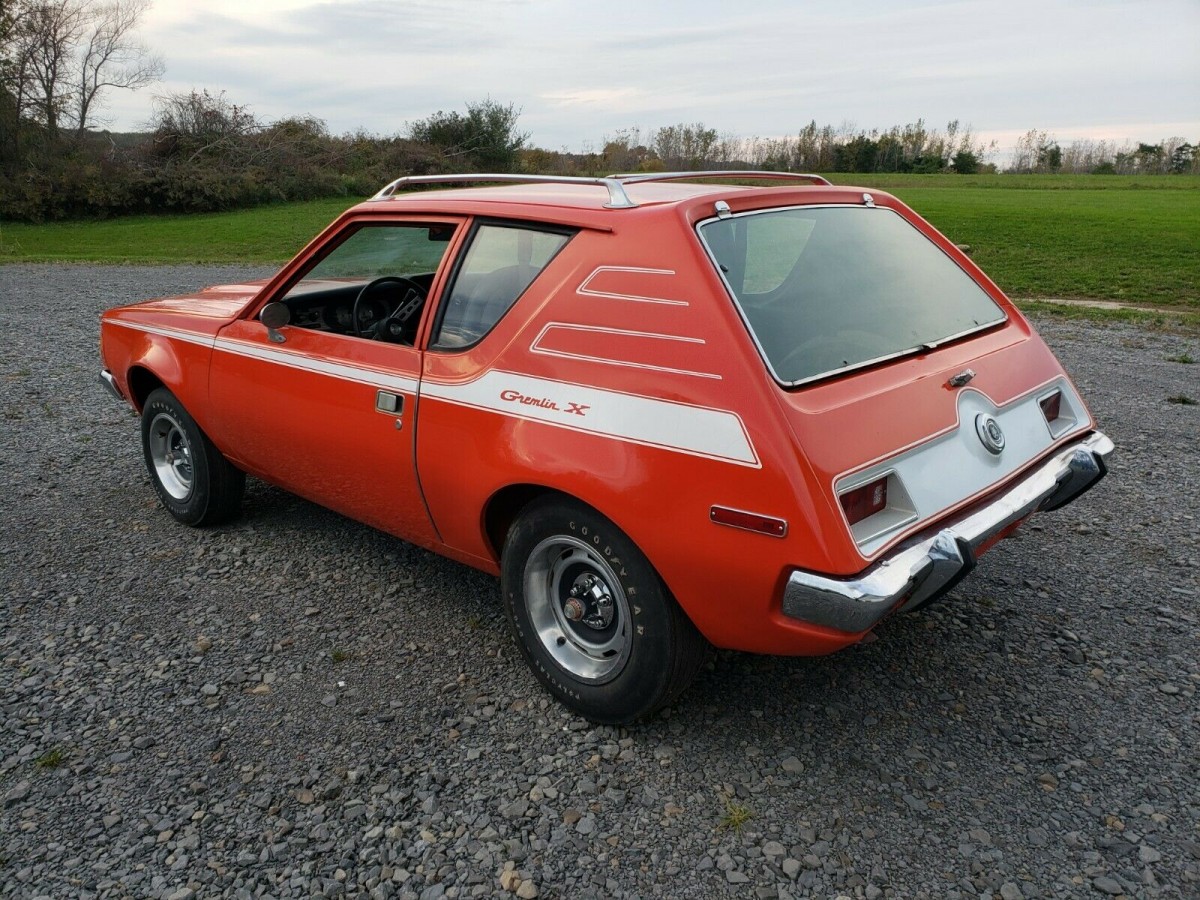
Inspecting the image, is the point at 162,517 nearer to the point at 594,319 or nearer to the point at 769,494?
the point at 594,319

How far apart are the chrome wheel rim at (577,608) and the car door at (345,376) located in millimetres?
572

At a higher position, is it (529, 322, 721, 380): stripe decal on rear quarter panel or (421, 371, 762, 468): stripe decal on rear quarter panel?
(529, 322, 721, 380): stripe decal on rear quarter panel

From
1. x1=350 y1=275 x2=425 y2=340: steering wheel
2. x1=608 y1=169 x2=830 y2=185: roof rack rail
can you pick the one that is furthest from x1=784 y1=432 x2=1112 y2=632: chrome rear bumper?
x1=350 y1=275 x2=425 y2=340: steering wheel

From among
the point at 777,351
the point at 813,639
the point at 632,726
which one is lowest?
the point at 632,726

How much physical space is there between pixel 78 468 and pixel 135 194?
2682 centimetres

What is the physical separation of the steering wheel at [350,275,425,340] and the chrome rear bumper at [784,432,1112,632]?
200 centimetres

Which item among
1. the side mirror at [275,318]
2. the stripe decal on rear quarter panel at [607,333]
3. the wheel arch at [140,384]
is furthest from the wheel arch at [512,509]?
the wheel arch at [140,384]

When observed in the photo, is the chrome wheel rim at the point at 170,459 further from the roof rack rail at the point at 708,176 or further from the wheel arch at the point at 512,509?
the roof rack rail at the point at 708,176

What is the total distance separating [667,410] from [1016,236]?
18.0 m

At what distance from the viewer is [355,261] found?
3797 mm

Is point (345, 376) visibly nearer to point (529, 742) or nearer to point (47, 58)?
point (529, 742)

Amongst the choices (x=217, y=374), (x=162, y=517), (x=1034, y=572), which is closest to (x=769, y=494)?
(x=1034, y=572)

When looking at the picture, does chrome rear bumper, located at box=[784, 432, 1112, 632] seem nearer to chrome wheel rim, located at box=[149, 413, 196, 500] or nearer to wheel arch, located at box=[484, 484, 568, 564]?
wheel arch, located at box=[484, 484, 568, 564]

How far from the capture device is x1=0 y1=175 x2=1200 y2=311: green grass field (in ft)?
43.8
